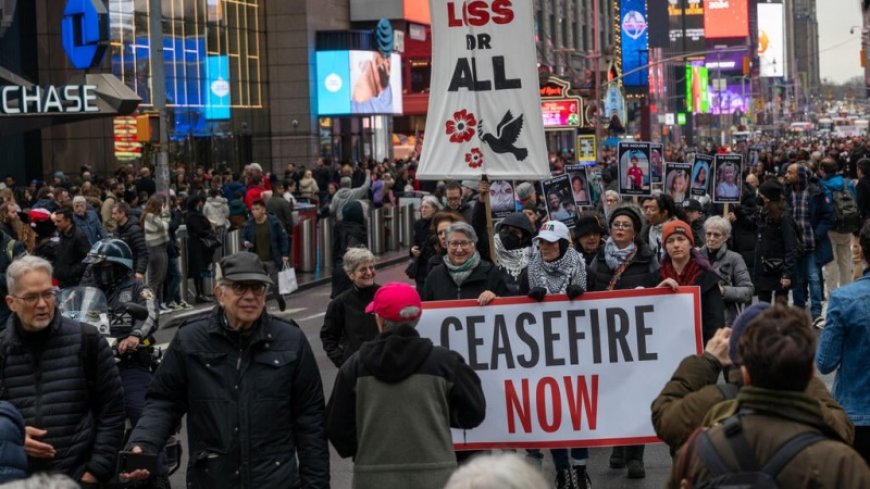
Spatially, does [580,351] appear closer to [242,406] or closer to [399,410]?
[399,410]

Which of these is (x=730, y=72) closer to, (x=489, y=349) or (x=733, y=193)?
(x=733, y=193)

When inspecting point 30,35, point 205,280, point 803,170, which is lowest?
point 205,280

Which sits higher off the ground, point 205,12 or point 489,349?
point 205,12

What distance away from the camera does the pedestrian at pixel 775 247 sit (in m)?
15.7

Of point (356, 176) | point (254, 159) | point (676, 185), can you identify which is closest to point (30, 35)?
point (356, 176)

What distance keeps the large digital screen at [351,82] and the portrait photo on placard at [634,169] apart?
1389 inches

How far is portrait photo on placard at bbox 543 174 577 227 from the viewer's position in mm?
19031

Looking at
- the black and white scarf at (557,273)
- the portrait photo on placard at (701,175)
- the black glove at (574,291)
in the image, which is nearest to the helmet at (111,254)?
the black glove at (574,291)

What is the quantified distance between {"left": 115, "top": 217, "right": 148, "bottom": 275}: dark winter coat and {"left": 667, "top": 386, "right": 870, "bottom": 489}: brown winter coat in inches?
515

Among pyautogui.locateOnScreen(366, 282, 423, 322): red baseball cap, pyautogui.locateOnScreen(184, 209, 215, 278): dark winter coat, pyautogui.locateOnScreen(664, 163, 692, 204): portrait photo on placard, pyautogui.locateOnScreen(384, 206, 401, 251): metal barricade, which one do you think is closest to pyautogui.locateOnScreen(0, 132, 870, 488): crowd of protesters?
pyautogui.locateOnScreen(366, 282, 423, 322): red baseball cap

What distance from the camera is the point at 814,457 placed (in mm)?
4242

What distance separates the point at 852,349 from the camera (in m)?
7.23

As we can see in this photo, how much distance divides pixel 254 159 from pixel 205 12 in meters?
6.66

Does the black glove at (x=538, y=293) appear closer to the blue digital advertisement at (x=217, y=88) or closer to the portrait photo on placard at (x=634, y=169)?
the portrait photo on placard at (x=634, y=169)
